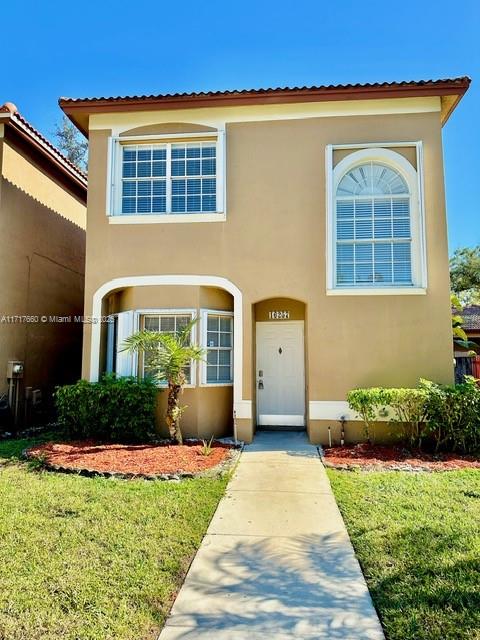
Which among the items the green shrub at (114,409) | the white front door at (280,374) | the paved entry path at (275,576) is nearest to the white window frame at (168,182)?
the white front door at (280,374)

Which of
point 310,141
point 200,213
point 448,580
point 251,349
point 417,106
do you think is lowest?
point 448,580

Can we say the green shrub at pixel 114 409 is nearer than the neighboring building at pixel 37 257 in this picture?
Yes

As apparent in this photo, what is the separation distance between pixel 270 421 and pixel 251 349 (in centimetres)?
229

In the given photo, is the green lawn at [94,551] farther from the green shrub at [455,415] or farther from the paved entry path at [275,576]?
the green shrub at [455,415]

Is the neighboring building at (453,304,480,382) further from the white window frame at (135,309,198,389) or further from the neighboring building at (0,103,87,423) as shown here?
the neighboring building at (0,103,87,423)

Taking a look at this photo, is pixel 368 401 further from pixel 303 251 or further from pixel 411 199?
pixel 411 199

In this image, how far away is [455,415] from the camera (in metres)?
8.98

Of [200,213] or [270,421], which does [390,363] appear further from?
[200,213]

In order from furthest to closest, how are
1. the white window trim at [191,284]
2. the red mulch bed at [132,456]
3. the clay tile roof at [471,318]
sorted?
the clay tile roof at [471,318] → the white window trim at [191,284] → the red mulch bed at [132,456]

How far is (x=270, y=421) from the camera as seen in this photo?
11.7 metres

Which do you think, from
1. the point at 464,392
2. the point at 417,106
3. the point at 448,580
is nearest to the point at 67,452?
the point at 448,580

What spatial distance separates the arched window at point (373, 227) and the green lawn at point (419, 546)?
474cm

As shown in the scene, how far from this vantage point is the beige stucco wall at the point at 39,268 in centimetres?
1198

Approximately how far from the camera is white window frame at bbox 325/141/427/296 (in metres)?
10.3
